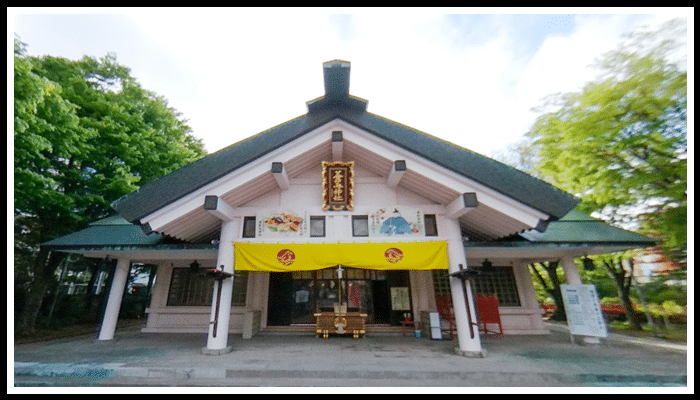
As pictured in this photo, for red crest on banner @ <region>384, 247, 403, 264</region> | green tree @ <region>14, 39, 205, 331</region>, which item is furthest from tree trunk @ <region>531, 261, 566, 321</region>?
green tree @ <region>14, 39, 205, 331</region>

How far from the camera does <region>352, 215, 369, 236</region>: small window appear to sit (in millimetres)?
8055

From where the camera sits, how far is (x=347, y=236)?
7879 mm

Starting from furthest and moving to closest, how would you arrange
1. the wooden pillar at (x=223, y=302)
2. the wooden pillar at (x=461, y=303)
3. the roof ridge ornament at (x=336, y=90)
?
1. the roof ridge ornament at (x=336, y=90)
2. the wooden pillar at (x=223, y=302)
3. the wooden pillar at (x=461, y=303)

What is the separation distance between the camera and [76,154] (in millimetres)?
11328

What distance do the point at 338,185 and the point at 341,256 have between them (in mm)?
2104

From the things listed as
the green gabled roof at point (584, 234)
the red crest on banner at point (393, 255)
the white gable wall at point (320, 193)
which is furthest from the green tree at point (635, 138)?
the red crest on banner at point (393, 255)

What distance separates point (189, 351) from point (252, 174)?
5131 mm

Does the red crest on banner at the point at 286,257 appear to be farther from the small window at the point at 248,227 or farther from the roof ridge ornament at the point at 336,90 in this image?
the roof ridge ornament at the point at 336,90

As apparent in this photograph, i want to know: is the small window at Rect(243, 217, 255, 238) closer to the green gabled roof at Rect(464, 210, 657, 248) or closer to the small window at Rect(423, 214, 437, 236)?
the small window at Rect(423, 214, 437, 236)

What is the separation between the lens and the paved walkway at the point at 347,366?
17.8 ft

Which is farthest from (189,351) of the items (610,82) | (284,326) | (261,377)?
(610,82)

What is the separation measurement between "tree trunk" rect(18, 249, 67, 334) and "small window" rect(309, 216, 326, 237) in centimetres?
1308

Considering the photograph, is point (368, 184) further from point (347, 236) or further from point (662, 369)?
point (662, 369)

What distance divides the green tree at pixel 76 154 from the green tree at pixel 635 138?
54.7ft
